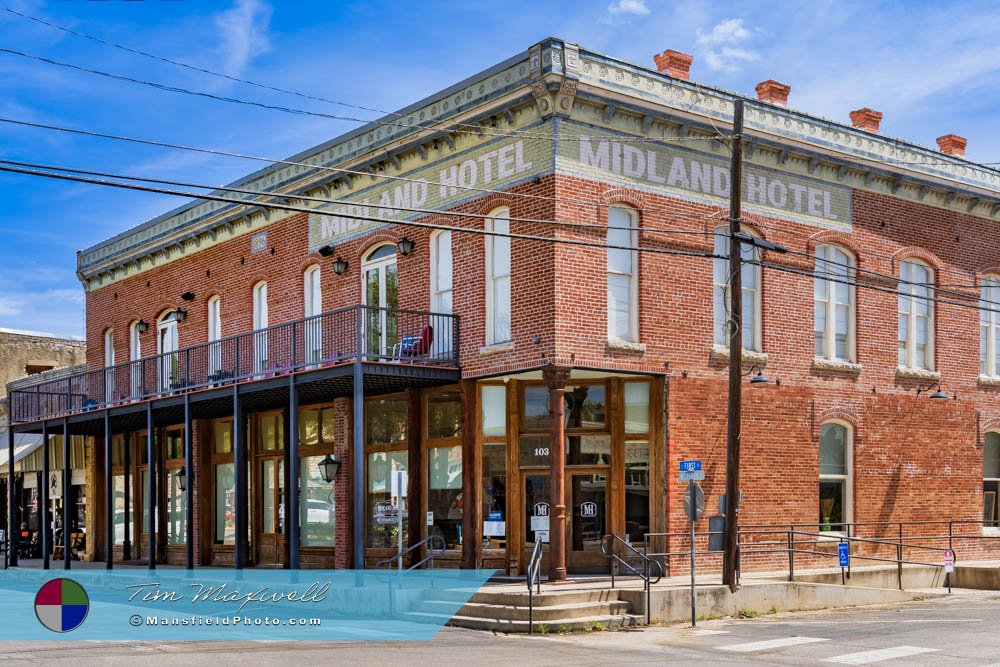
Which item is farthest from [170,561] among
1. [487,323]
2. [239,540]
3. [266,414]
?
[487,323]

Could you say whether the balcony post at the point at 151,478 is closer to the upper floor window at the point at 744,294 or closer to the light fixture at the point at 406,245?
the light fixture at the point at 406,245

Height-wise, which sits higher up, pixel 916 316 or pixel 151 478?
pixel 916 316

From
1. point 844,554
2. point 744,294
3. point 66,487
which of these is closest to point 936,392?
point 844,554

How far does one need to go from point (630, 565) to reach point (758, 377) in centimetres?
429

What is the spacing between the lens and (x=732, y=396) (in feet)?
69.1

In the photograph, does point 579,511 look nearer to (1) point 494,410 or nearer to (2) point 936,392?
(1) point 494,410

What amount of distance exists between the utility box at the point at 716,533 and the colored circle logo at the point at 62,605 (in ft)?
→ 35.3

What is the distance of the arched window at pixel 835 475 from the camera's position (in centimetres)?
2525

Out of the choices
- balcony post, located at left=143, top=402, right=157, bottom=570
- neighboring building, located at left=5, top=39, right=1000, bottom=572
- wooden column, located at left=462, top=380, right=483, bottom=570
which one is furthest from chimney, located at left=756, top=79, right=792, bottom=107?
balcony post, located at left=143, top=402, right=157, bottom=570

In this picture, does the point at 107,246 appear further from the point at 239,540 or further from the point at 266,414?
the point at 239,540

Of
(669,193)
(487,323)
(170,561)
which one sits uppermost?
(669,193)

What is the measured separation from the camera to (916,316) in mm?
27375

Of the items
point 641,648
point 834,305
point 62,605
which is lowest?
point 62,605

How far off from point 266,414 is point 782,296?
12.6 metres
